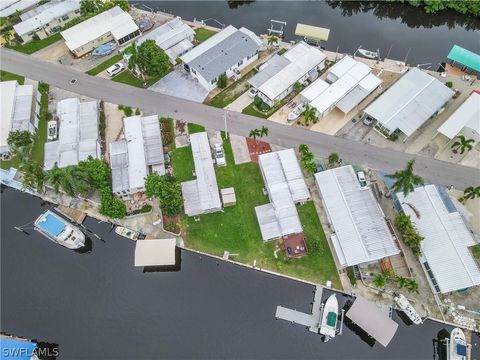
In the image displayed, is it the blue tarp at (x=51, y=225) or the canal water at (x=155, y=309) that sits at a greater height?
the blue tarp at (x=51, y=225)

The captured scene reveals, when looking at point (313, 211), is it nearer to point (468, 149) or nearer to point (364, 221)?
point (364, 221)

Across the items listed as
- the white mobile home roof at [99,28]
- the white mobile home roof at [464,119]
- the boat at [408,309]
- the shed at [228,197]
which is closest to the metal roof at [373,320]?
the boat at [408,309]

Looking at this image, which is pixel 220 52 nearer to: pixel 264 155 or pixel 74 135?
pixel 264 155

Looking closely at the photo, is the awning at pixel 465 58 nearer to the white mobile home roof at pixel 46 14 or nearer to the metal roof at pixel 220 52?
the metal roof at pixel 220 52

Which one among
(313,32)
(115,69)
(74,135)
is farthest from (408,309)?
(115,69)

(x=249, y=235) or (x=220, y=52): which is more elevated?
(x=220, y=52)

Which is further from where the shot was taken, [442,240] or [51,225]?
[51,225]

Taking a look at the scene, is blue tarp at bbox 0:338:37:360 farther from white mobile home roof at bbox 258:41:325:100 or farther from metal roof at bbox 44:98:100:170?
white mobile home roof at bbox 258:41:325:100

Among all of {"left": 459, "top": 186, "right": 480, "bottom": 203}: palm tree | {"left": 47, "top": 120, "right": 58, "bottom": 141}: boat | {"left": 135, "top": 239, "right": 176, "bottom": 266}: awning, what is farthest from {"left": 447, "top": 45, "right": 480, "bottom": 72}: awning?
{"left": 47, "top": 120, "right": 58, "bottom": 141}: boat
